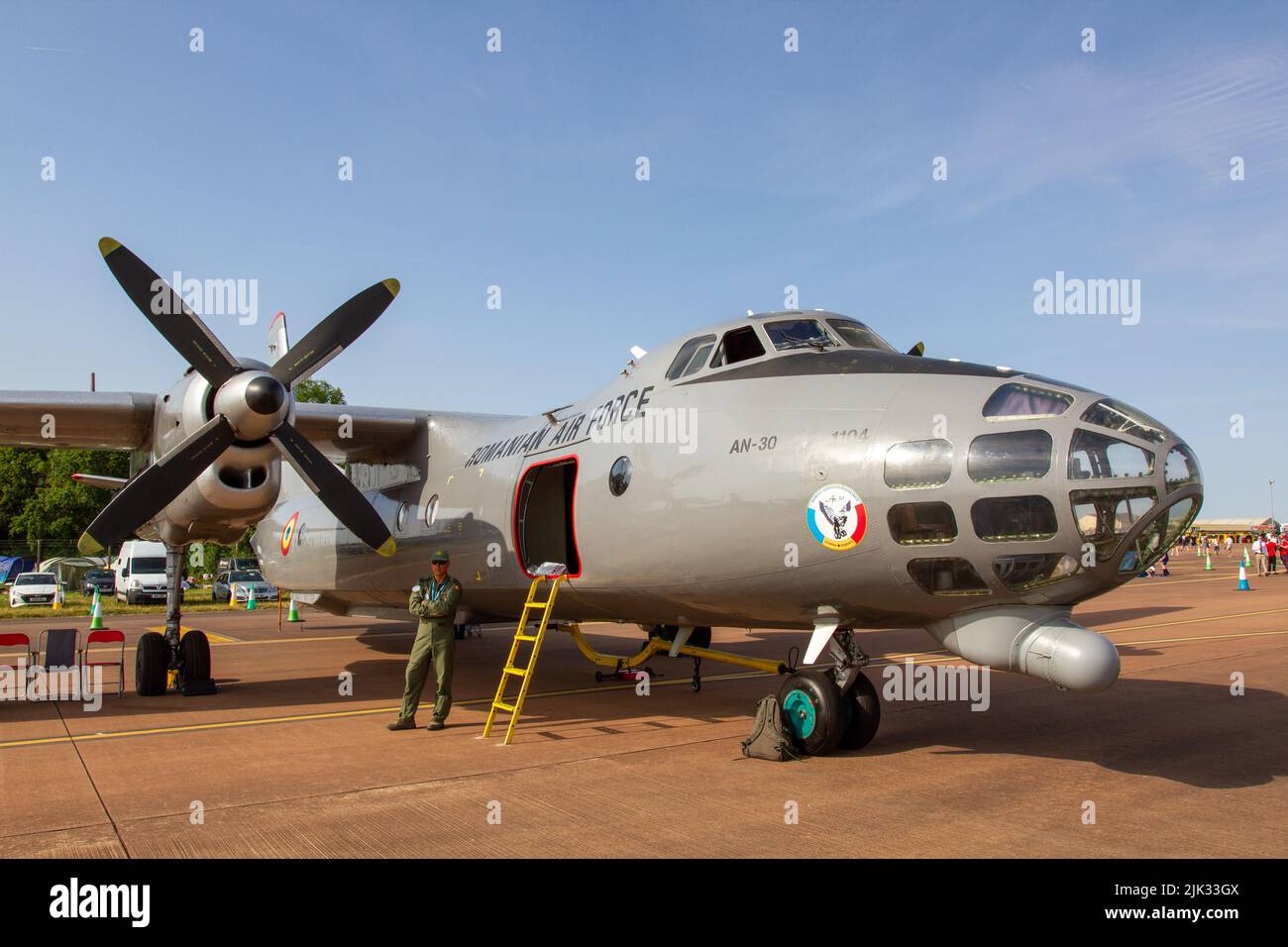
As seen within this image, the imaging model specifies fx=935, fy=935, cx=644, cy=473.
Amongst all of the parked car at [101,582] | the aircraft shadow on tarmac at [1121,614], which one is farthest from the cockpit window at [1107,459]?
the parked car at [101,582]

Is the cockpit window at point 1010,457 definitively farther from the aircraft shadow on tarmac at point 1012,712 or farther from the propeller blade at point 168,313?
the propeller blade at point 168,313

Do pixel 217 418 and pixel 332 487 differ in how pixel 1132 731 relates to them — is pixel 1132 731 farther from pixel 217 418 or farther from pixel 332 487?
pixel 217 418

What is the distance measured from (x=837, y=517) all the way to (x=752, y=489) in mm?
813

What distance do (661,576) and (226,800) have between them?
391 centimetres

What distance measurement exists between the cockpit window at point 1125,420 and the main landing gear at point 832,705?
2749mm

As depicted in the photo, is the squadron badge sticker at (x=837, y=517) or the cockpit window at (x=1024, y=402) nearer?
the cockpit window at (x=1024, y=402)

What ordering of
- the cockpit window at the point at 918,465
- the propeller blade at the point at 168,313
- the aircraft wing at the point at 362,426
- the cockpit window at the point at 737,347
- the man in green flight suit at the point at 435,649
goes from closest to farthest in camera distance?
the cockpit window at the point at 918,465, the cockpit window at the point at 737,347, the man in green flight suit at the point at 435,649, the propeller blade at the point at 168,313, the aircraft wing at the point at 362,426

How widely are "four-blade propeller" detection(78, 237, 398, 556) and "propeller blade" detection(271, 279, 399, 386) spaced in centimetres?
1

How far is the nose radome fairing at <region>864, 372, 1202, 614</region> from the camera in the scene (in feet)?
20.6

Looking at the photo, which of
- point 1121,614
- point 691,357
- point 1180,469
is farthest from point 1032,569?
point 1121,614

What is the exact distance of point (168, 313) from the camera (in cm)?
1118

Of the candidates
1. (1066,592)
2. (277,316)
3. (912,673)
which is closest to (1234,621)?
(912,673)

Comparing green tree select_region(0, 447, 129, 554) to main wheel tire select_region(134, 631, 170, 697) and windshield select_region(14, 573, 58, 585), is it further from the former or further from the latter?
main wheel tire select_region(134, 631, 170, 697)

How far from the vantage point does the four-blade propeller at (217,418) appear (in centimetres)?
1077
